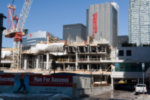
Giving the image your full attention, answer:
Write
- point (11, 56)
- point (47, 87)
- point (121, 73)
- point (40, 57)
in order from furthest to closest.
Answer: point (11, 56) < point (40, 57) < point (121, 73) < point (47, 87)

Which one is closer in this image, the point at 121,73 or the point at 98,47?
the point at 121,73

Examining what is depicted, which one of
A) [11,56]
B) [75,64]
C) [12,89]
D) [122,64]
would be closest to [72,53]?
[75,64]

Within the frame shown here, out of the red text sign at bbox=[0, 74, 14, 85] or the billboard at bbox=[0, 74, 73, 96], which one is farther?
the red text sign at bbox=[0, 74, 14, 85]

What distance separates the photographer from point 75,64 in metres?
91.9

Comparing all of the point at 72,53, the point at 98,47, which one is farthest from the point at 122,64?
the point at 72,53

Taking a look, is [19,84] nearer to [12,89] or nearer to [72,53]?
[12,89]

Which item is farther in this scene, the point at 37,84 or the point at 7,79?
the point at 7,79

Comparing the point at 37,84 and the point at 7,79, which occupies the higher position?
the point at 7,79

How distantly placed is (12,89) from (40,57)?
62963 millimetres

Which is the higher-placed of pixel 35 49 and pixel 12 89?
pixel 35 49

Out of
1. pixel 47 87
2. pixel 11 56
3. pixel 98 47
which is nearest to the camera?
pixel 47 87

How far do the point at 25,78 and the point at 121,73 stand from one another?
46261 millimetres

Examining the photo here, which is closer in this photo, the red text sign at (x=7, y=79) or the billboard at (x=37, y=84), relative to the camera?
the billboard at (x=37, y=84)

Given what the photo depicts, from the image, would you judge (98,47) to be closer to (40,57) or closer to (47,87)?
(40,57)
